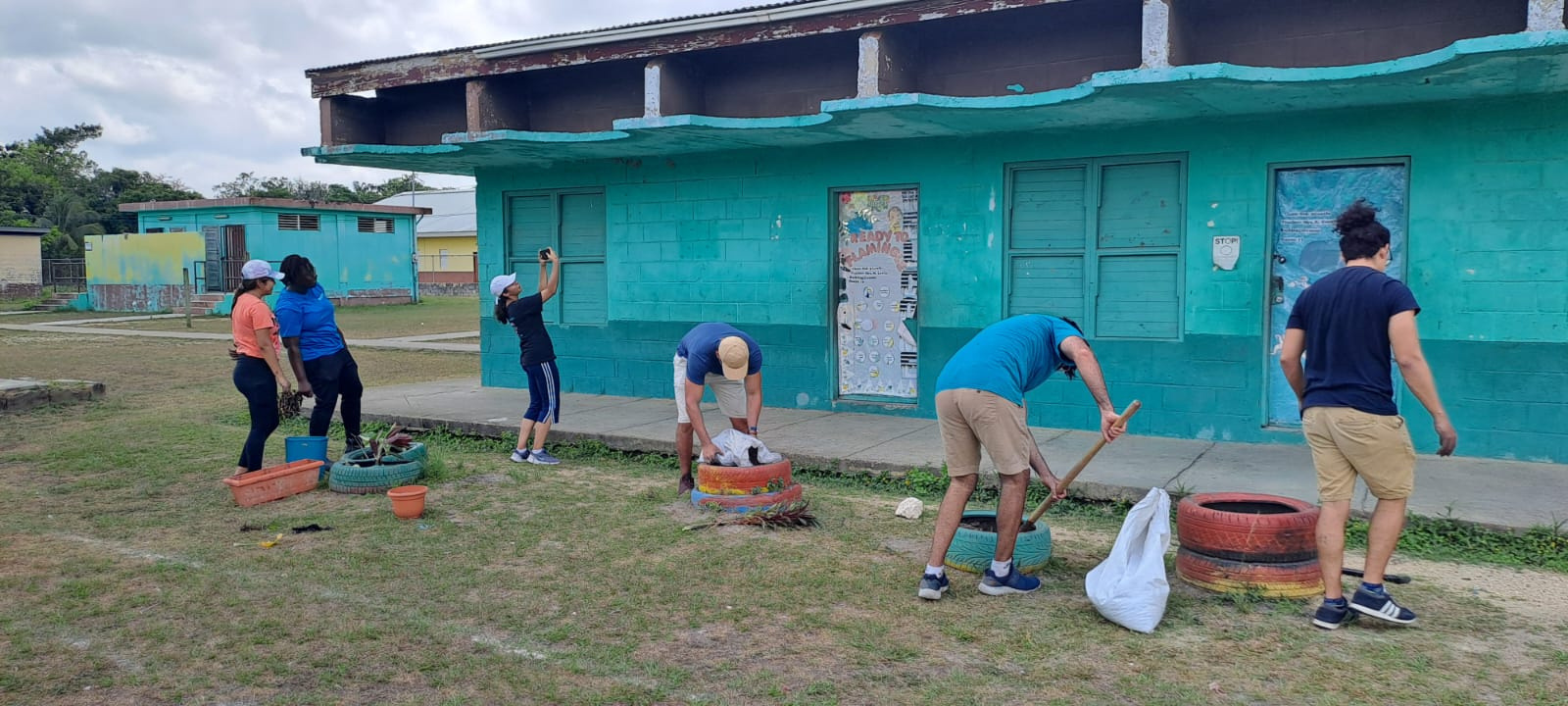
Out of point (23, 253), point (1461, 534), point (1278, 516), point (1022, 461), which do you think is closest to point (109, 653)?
point (1022, 461)

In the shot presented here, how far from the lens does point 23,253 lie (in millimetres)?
41000

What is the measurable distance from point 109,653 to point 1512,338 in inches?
324

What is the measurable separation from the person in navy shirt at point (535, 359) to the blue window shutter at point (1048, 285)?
3.80 meters

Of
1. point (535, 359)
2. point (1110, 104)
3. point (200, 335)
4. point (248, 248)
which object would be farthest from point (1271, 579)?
point (248, 248)

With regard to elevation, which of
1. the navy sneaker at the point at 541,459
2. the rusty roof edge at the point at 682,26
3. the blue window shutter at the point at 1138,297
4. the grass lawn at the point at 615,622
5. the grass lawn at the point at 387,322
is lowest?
the grass lawn at the point at 615,622

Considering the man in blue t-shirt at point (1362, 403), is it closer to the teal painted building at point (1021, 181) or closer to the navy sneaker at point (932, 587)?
the navy sneaker at point (932, 587)

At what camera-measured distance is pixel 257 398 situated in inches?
279

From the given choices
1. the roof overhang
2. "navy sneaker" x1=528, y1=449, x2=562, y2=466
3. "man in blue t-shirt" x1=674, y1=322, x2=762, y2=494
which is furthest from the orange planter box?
the roof overhang

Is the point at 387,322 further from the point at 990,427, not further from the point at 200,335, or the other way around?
the point at 990,427

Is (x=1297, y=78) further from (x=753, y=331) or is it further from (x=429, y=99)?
(x=429, y=99)

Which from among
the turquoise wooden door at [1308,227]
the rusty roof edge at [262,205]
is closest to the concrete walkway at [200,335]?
the rusty roof edge at [262,205]

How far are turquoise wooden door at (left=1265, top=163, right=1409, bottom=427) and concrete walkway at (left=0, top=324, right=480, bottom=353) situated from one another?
13668 millimetres

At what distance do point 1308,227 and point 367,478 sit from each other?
688 centimetres

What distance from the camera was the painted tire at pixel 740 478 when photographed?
637cm
